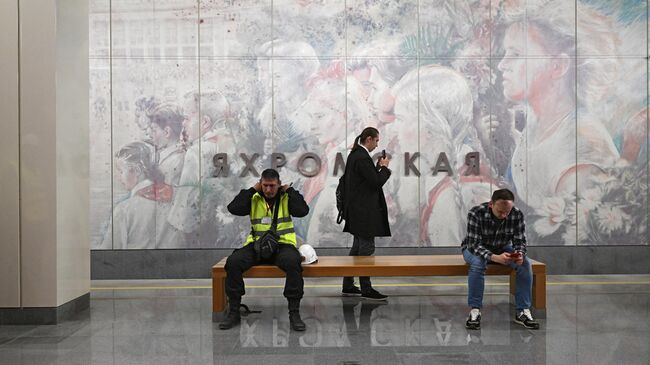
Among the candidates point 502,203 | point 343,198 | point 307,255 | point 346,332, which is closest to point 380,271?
point 307,255

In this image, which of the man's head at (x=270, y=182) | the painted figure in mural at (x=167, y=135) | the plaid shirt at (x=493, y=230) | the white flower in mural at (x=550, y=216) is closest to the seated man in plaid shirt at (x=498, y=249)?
the plaid shirt at (x=493, y=230)

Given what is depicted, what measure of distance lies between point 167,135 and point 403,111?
369 centimetres

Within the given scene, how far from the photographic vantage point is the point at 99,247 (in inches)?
383

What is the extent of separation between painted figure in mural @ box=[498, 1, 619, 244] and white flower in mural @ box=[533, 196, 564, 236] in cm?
2

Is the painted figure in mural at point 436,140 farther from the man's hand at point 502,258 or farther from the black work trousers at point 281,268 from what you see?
the black work trousers at point 281,268

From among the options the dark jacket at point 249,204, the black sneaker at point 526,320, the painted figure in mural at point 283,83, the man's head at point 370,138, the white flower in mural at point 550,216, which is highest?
the painted figure in mural at point 283,83

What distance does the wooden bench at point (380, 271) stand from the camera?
258 inches

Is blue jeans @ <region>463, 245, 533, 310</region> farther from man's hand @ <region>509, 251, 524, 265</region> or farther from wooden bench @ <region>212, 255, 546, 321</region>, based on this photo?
wooden bench @ <region>212, 255, 546, 321</region>

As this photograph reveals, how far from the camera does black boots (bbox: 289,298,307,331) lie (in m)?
6.08

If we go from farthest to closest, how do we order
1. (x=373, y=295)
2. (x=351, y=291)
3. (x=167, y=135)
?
1. (x=167, y=135)
2. (x=351, y=291)
3. (x=373, y=295)

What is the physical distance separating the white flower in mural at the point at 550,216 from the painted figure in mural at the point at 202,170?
4936 millimetres

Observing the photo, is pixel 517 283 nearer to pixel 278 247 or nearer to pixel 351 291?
pixel 351 291

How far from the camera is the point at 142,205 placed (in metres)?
9.80

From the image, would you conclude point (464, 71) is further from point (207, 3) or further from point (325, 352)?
point (325, 352)
